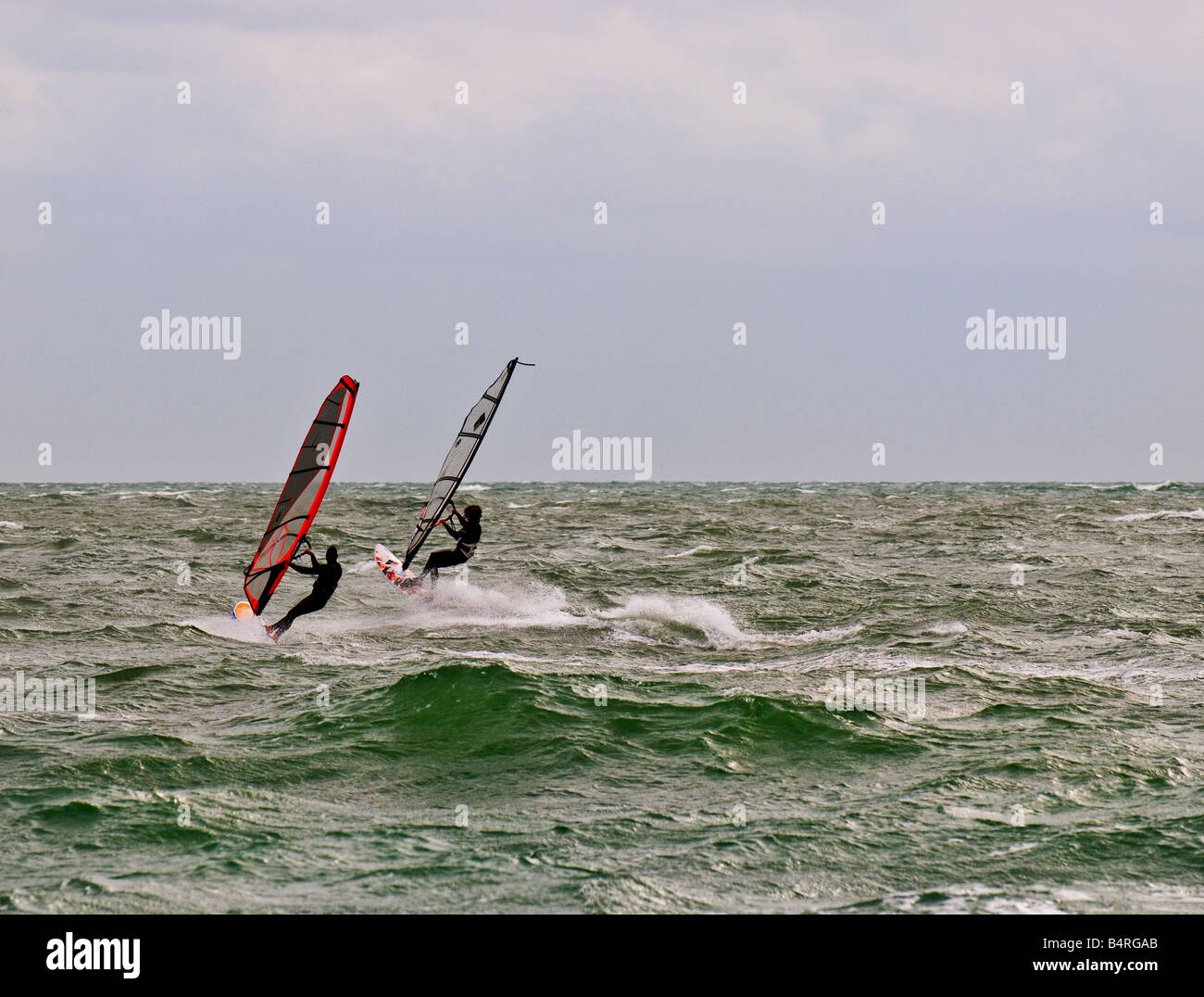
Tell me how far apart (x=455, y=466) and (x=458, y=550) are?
1.28m

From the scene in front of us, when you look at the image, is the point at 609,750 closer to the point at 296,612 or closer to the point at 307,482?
the point at 307,482

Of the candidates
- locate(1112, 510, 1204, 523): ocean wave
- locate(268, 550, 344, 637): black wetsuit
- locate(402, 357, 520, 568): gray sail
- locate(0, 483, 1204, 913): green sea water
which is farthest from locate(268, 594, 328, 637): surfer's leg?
locate(1112, 510, 1204, 523): ocean wave

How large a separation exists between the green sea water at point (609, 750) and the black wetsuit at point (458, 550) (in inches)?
21.0

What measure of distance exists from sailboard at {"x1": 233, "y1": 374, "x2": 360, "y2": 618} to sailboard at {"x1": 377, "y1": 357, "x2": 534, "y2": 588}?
2892 millimetres

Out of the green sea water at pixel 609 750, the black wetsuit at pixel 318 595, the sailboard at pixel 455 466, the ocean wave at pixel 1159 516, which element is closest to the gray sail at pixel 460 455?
the sailboard at pixel 455 466

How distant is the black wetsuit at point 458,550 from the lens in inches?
664

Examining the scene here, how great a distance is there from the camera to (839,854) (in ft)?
21.6

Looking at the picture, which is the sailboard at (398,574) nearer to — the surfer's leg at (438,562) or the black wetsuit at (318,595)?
the surfer's leg at (438,562)

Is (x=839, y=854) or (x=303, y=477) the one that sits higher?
(x=303, y=477)

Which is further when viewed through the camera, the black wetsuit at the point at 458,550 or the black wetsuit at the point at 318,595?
the black wetsuit at the point at 458,550
